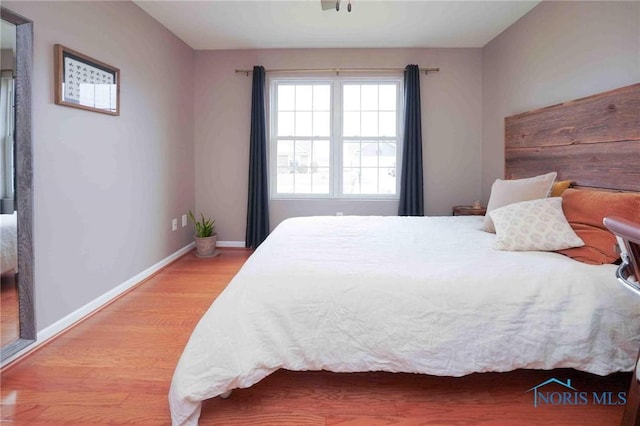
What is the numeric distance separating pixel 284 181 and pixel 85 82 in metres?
2.40

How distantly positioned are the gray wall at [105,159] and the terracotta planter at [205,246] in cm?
24

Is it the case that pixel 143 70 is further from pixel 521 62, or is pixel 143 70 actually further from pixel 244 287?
pixel 521 62

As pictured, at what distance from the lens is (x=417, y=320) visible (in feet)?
4.75

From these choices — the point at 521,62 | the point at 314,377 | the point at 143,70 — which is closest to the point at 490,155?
the point at 521,62

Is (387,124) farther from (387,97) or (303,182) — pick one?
(303,182)

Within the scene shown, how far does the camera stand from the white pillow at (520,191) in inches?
91.6

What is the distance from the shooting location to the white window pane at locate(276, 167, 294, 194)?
4484 millimetres

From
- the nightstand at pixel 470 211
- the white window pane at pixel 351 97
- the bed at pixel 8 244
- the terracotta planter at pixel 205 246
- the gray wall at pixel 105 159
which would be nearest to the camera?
the bed at pixel 8 244

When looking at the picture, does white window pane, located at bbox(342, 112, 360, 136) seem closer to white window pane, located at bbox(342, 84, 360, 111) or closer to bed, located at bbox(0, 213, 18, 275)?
white window pane, located at bbox(342, 84, 360, 111)

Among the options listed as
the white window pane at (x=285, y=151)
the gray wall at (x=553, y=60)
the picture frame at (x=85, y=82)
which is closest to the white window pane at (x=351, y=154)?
the white window pane at (x=285, y=151)

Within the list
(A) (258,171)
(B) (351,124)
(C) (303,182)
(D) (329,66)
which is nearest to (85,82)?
(A) (258,171)

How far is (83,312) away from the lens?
248 centimetres

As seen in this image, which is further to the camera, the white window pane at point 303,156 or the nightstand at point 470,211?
the white window pane at point 303,156

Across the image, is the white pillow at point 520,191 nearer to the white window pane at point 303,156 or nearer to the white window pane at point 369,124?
the white window pane at point 369,124
